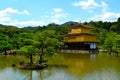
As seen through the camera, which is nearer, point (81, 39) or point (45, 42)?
point (45, 42)

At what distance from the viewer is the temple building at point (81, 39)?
50.6 m

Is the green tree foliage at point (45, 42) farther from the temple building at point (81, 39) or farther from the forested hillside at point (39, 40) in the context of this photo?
the temple building at point (81, 39)

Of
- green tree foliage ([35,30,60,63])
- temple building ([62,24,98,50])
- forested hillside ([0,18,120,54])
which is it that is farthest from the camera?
temple building ([62,24,98,50])

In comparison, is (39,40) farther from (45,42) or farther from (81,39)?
(81,39)

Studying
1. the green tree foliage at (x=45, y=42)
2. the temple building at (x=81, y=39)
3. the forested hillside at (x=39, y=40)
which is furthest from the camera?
the temple building at (x=81, y=39)

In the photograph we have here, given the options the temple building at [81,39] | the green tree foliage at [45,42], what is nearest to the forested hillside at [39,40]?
the green tree foliage at [45,42]

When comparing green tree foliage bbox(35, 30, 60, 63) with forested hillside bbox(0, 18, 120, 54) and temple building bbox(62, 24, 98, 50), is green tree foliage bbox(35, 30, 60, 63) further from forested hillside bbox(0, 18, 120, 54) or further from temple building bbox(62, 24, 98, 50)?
temple building bbox(62, 24, 98, 50)

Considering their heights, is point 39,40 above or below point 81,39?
above

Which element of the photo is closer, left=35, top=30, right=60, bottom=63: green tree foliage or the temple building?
left=35, top=30, right=60, bottom=63: green tree foliage

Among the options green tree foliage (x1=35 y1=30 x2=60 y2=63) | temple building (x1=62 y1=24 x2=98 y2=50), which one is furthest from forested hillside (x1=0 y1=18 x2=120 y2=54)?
temple building (x1=62 y1=24 x2=98 y2=50)

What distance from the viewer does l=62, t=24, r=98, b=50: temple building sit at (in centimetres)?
5058

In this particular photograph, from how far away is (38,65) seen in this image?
22891 mm

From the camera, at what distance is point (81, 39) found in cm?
5078

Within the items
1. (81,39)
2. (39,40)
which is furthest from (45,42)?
(81,39)
